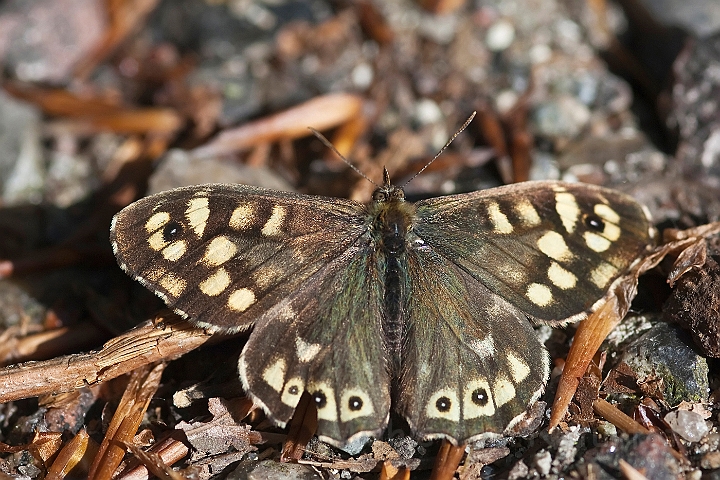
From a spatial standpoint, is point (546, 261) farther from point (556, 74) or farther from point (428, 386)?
point (556, 74)

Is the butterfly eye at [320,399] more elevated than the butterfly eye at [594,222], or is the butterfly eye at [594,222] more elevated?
the butterfly eye at [594,222]

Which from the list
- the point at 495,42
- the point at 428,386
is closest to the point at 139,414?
the point at 428,386

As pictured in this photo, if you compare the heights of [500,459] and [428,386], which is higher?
[428,386]

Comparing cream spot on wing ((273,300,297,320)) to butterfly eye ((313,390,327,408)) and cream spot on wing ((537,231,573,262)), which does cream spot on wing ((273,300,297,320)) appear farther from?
cream spot on wing ((537,231,573,262))

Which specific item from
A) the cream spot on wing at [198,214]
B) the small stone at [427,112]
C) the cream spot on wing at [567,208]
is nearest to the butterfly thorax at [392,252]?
the cream spot on wing at [567,208]

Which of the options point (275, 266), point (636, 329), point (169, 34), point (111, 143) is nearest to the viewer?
point (275, 266)

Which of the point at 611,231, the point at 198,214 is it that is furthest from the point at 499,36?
the point at 198,214

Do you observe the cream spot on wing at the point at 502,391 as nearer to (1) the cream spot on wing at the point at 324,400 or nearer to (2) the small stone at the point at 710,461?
(1) the cream spot on wing at the point at 324,400

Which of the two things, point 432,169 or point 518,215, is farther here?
point 432,169
